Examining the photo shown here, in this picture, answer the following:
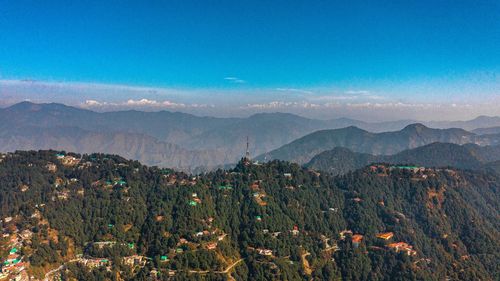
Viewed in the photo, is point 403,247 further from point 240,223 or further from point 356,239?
point 240,223

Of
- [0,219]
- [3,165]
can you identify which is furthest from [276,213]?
[3,165]

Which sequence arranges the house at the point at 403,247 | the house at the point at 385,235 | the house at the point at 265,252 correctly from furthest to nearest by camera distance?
the house at the point at 385,235
the house at the point at 403,247
the house at the point at 265,252

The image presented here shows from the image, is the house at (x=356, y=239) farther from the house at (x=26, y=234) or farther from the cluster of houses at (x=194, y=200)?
the house at (x=26, y=234)

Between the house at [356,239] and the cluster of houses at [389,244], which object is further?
the house at [356,239]

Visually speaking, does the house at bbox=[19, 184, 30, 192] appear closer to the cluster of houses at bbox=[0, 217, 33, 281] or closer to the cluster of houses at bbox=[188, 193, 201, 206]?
the cluster of houses at bbox=[0, 217, 33, 281]

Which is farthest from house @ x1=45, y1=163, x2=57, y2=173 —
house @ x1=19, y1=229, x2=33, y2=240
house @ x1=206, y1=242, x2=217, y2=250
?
house @ x1=206, y1=242, x2=217, y2=250

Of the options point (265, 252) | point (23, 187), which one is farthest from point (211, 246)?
point (23, 187)

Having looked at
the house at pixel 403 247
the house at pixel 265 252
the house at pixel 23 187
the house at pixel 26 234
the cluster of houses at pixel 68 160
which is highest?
the cluster of houses at pixel 68 160

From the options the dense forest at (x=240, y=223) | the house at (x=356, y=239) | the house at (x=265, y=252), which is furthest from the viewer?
the house at (x=356, y=239)

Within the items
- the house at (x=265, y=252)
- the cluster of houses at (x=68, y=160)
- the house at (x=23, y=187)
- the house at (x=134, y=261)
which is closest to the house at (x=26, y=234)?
the house at (x=134, y=261)
